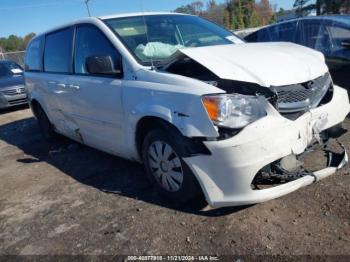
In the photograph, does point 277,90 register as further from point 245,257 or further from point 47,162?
point 47,162

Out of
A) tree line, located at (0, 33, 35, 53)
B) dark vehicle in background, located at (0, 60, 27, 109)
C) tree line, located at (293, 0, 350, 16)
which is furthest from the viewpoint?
tree line, located at (0, 33, 35, 53)

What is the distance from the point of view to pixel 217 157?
2867 mm

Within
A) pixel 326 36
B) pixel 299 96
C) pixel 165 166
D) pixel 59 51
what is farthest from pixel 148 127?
pixel 326 36

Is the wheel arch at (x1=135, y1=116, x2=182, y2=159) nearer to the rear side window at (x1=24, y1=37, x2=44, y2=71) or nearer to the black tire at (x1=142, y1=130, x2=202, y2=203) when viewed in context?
the black tire at (x1=142, y1=130, x2=202, y2=203)

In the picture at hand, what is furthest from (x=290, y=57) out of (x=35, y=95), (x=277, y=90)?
(x=35, y=95)

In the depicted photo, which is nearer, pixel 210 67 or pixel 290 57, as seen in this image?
pixel 210 67

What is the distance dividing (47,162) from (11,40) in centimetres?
6722

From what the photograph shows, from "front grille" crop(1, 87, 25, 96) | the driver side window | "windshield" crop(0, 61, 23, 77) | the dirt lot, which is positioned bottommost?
the dirt lot

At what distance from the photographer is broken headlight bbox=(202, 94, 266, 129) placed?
2861mm

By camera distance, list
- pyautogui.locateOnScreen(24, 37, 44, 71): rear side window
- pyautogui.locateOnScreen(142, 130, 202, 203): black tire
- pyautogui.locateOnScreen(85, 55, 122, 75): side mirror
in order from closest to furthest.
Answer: pyautogui.locateOnScreen(142, 130, 202, 203): black tire → pyautogui.locateOnScreen(85, 55, 122, 75): side mirror → pyautogui.locateOnScreen(24, 37, 44, 71): rear side window

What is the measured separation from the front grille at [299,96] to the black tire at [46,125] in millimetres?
4234

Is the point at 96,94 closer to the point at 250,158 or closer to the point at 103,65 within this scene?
the point at 103,65

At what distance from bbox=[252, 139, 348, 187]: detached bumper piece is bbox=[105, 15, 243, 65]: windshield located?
4.97 ft

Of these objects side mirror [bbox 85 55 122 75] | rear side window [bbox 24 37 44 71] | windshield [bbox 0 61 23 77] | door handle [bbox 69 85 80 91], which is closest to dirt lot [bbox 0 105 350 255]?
door handle [bbox 69 85 80 91]
